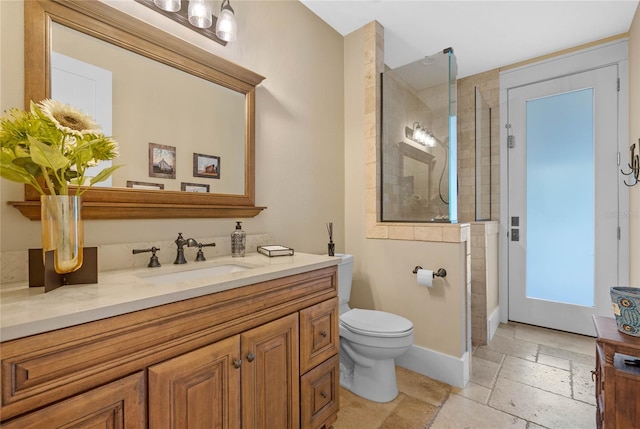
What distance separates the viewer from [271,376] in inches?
48.1

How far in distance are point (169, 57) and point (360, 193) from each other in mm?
1665

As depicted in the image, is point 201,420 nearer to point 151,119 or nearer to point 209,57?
point 151,119

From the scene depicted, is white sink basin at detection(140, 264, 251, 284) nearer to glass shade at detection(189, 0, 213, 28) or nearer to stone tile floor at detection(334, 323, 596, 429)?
stone tile floor at detection(334, 323, 596, 429)

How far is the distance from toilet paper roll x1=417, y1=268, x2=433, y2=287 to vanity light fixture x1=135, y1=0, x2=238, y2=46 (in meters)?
1.94

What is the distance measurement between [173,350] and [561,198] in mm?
3437

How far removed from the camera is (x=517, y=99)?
306 centimetres

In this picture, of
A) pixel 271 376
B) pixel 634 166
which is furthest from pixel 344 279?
pixel 634 166

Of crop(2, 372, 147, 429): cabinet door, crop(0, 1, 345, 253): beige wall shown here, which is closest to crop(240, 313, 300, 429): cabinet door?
crop(2, 372, 147, 429): cabinet door

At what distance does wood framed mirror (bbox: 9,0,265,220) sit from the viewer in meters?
1.09

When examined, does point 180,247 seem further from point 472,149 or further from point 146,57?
point 472,149

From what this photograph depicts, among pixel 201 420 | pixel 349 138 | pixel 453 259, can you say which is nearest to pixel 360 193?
pixel 349 138

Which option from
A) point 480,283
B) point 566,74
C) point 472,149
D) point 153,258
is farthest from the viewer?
point 472,149

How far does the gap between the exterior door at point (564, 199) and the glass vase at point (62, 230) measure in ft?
11.6

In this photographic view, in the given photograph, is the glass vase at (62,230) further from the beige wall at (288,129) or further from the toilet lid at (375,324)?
the toilet lid at (375,324)
